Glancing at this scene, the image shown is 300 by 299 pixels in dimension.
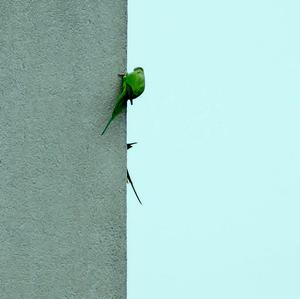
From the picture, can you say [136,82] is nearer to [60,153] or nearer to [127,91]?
[127,91]

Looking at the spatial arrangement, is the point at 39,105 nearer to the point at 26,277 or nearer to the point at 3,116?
the point at 3,116


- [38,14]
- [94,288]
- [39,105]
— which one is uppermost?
[38,14]

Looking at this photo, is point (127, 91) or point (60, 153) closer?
point (60, 153)

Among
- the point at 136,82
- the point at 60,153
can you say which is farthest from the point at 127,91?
the point at 60,153

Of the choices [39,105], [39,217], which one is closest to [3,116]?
[39,105]

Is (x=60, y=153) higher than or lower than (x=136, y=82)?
lower

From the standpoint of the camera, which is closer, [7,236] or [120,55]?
[7,236]

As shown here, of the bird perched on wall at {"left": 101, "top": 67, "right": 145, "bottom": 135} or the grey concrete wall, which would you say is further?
the bird perched on wall at {"left": 101, "top": 67, "right": 145, "bottom": 135}

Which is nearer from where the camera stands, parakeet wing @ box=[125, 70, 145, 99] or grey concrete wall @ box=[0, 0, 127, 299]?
grey concrete wall @ box=[0, 0, 127, 299]
